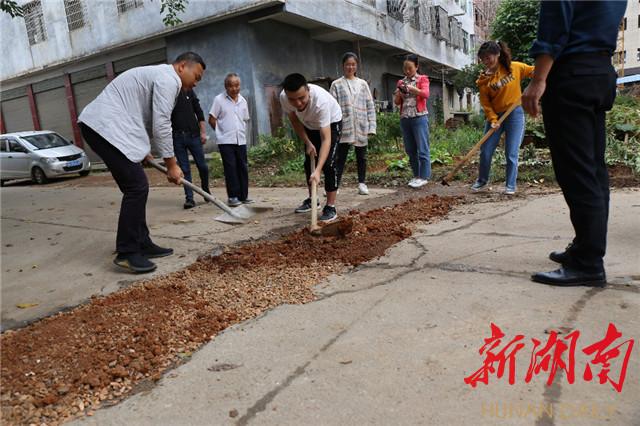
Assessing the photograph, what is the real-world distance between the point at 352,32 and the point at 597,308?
1328 centimetres

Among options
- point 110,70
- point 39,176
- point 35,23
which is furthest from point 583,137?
point 35,23

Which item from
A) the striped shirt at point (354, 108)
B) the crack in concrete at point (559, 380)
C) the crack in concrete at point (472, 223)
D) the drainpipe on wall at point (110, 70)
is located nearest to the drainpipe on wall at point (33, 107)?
the drainpipe on wall at point (110, 70)

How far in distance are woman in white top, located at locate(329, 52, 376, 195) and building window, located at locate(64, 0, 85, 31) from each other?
13.3 metres

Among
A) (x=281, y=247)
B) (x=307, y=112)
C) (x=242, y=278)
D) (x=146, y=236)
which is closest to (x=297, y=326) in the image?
(x=242, y=278)

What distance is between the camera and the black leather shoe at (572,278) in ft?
7.87

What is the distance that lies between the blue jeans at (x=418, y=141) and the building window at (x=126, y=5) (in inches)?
432

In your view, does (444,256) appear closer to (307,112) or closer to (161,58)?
(307,112)

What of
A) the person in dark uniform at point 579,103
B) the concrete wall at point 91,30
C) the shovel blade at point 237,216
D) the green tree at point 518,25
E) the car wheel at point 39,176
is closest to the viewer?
the person in dark uniform at point 579,103

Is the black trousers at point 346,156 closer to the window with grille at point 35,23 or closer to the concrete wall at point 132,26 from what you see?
the concrete wall at point 132,26

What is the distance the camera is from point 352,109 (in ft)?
18.4

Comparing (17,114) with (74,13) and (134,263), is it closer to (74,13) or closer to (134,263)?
(74,13)

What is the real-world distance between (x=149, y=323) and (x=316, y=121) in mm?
2480

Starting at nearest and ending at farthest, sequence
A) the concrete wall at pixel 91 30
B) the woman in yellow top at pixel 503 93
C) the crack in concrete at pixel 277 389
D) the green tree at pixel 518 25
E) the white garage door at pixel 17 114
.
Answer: the crack in concrete at pixel 277 389 → the woman in yellow top at pixel 503 93 → the concrete wall at pixel 91 30 → the green tree at pixel 518 25 → the white garage door at pixel 17 114

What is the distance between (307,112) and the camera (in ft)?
13.6
